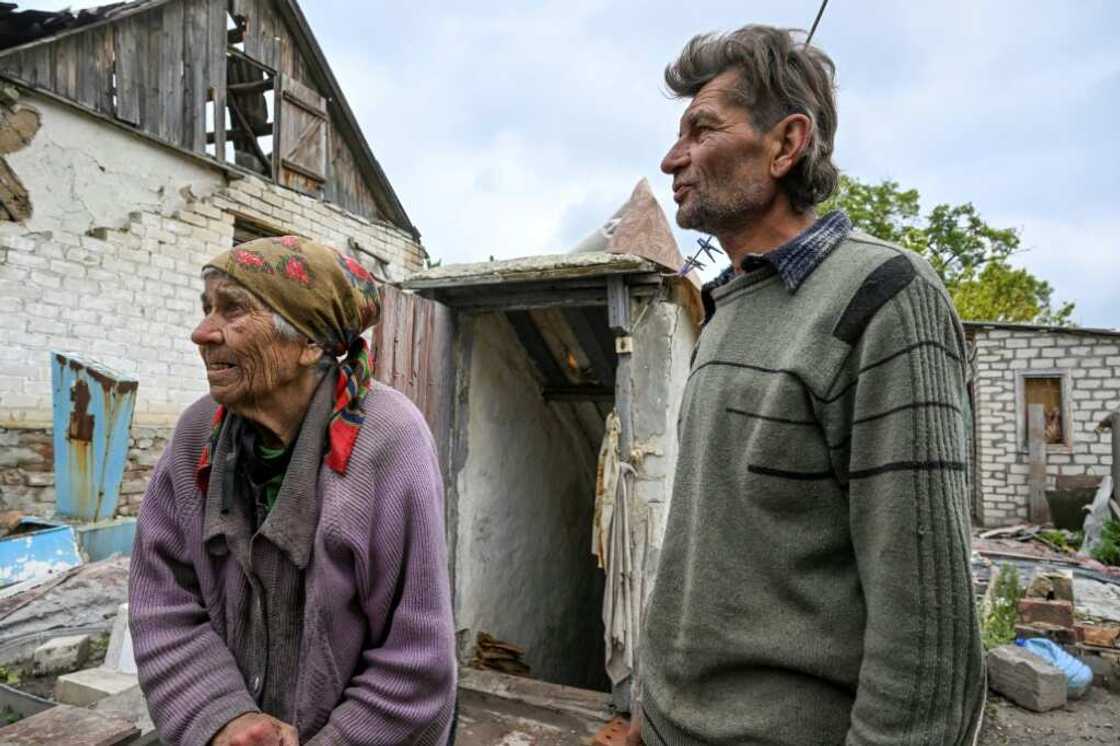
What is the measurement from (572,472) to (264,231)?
19.0 feet

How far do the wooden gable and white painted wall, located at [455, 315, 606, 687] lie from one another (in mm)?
5483

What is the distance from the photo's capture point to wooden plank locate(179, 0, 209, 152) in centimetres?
786

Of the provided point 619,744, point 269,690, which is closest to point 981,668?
point 269,690

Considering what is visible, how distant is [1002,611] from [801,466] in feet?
20.1

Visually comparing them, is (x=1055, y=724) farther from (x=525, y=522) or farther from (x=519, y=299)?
(x=519, y=299)

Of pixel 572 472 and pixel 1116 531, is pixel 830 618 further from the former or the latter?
pixel 1116 531

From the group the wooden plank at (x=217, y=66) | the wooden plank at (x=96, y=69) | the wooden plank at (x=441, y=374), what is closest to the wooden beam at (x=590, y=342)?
the wooden plank at (x=441, y=374)

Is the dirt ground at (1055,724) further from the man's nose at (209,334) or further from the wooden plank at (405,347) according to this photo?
the man's nose at (209,334)

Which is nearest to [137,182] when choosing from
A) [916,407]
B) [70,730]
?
[70,730]

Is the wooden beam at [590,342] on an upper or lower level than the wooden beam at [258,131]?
lower

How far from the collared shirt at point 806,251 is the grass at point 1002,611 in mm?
4913

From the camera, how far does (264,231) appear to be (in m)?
8.90

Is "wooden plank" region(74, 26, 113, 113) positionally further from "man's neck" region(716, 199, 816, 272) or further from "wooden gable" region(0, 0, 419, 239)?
"man's neck" region(716, 199, 816, 272)

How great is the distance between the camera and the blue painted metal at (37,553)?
4219 mm
